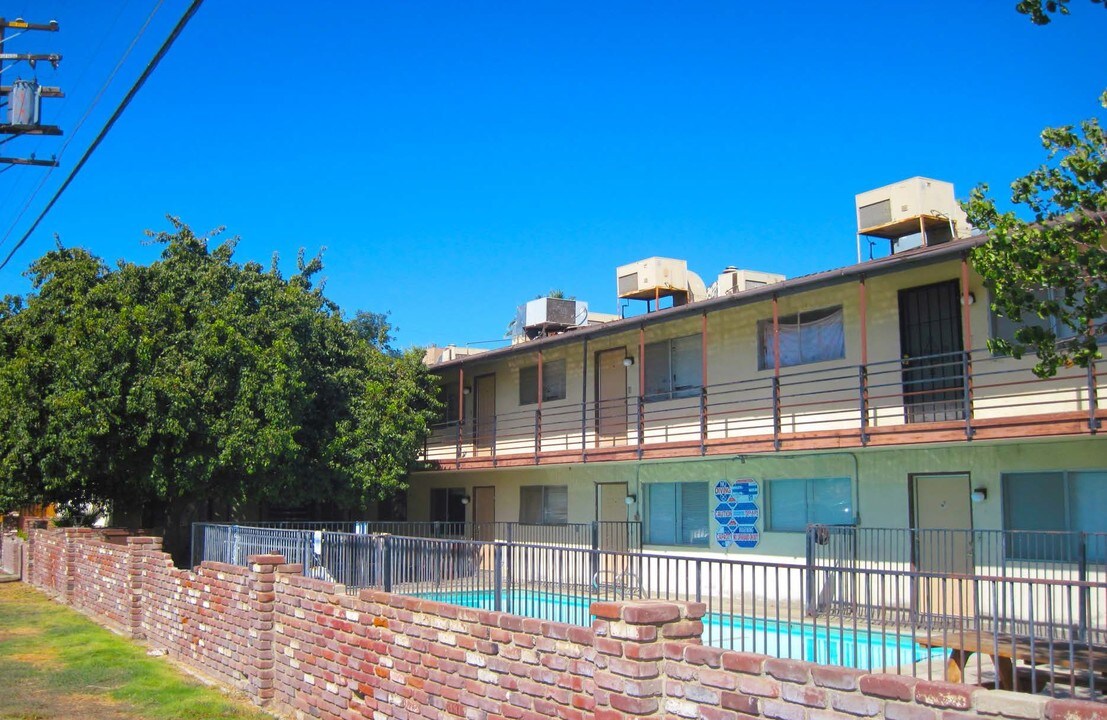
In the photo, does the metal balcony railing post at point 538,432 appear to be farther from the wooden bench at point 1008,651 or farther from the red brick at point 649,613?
the red brick at point 649,613

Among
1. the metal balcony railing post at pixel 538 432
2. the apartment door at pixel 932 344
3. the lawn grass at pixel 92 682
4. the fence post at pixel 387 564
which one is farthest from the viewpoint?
the metal balcony railing post at pixel 538 432

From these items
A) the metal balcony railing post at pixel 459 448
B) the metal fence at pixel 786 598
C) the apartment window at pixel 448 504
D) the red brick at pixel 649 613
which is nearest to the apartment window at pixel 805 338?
the metal fence at pixel 786 598

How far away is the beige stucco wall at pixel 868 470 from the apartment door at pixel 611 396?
26.9 inches

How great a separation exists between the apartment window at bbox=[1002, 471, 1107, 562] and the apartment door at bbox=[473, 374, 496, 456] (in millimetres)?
14140

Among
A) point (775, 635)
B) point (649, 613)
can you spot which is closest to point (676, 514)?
point (775, 635)

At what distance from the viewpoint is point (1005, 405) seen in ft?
49.5

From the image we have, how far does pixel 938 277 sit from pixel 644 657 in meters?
11.6

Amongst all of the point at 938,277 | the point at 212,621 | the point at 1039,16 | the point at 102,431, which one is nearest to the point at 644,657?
the point at 1039,16

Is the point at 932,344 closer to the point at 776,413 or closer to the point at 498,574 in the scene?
the point at 776,413

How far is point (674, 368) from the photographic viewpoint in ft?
69.2

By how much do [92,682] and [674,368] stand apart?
1250cm

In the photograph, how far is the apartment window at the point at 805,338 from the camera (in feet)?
58.6

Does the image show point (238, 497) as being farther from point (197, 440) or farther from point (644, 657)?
point (644, 657)

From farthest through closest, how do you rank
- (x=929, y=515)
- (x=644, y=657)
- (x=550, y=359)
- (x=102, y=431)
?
(x=550, y=359) → (x=102, y=431) → (x=929, y=515) → (x=644, y=657)
